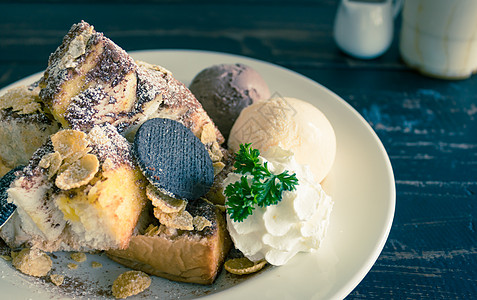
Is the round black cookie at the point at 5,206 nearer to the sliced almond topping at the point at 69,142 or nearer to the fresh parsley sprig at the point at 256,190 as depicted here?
the sliced almond topping at the point at 69,142

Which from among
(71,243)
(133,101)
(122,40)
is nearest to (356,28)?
(122,40)

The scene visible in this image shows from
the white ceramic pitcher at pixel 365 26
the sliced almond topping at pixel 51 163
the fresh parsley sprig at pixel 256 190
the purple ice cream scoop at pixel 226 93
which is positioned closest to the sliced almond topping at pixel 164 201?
the fresh parsley sprig at pixel 256 190

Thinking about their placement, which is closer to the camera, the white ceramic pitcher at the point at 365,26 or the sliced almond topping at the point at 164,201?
the sliced almond topping at the point at 164,201

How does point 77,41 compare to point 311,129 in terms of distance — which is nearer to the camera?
point 77,41

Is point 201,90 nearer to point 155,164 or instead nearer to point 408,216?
point 155,164

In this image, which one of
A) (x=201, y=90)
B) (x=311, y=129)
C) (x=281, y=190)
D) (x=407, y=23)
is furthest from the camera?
(x=407, y=23)

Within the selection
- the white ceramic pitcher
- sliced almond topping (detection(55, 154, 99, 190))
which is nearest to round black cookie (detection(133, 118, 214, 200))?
sliced almond topping (detection(55, 154, 99, 190))

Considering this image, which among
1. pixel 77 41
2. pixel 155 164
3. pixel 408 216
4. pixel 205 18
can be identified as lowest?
pixel 408 216

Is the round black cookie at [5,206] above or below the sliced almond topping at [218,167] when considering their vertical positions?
above
